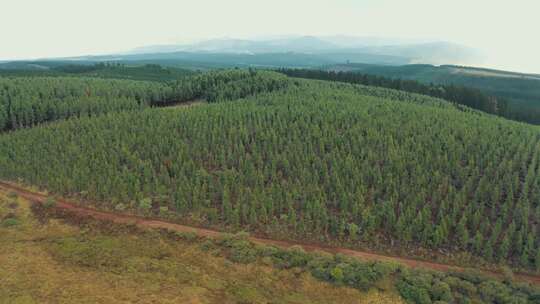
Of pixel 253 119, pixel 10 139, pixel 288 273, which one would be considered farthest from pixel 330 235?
pixel 10 139

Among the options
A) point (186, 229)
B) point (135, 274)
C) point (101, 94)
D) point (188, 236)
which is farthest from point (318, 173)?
point (101, 94)

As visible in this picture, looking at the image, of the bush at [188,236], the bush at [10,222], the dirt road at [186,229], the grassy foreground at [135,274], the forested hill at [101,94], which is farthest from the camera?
the forested hill at [101,94]

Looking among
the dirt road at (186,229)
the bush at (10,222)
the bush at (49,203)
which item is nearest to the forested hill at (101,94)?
the dirt road at (186,229)

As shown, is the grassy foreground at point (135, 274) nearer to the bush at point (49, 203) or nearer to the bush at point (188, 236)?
the bush at point (188, 236)

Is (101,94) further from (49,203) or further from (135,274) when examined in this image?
(135,274)

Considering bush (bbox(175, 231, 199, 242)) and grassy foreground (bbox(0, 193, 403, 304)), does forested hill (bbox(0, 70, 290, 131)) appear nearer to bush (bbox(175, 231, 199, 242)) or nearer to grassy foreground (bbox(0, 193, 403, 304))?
grassy foreground (bbox(0, 193, 403, 304))

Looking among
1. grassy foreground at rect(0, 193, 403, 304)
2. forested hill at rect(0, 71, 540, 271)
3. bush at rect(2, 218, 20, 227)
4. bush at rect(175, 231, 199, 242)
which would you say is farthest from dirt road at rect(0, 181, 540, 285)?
bush at rect(2, 218, 20, 227)
